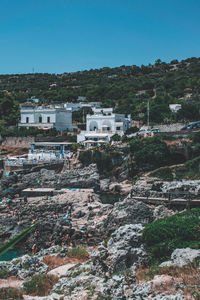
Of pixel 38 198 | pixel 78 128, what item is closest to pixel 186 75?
pixel 78 128

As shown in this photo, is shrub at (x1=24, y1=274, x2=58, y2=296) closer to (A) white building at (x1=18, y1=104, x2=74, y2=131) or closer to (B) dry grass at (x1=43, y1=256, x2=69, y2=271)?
(B) dry grass at (x1=43, y1=256, x2=69, y2=271)

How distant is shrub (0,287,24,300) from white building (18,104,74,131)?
48.8 meters

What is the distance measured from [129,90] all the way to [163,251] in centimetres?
8002

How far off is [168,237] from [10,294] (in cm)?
585

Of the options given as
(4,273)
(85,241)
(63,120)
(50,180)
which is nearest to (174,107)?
(63,120)

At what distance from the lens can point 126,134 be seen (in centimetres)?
5172

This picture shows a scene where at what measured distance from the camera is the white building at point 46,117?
58.6 metres

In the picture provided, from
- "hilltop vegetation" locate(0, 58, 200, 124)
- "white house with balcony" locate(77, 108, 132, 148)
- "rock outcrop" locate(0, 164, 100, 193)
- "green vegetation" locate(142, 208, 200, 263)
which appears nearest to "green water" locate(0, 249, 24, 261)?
"green vegetation" locate(142, 208, 200, 263)

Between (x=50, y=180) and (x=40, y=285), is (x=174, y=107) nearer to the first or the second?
(x=50, y=180)

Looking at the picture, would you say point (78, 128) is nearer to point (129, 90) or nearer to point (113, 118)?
point (113, 118)

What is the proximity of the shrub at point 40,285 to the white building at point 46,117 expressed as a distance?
47463mm

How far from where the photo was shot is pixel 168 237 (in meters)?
12.9

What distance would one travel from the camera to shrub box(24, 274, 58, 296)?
10703 mm

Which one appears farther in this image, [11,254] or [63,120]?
[63,120]
